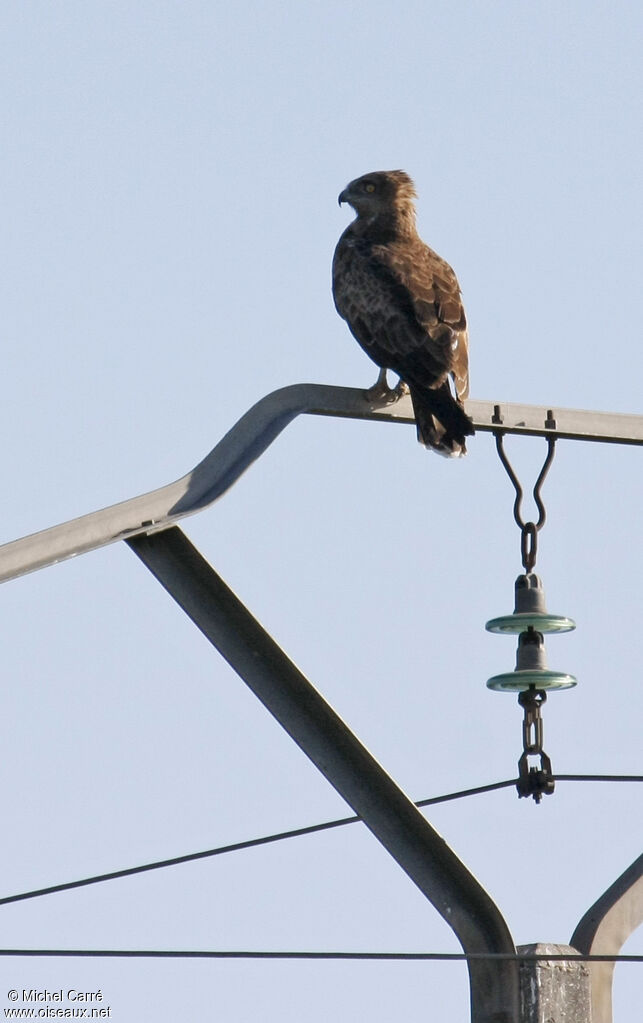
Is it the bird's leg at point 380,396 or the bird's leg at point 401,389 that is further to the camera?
the bird's leg at point 401,389

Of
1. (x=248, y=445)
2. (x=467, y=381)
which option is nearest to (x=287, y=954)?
(x=248, y=445)

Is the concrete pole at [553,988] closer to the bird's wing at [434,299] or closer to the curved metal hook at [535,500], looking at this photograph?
the curved metal hook at [535,500]

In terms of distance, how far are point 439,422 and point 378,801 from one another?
85.1 inches

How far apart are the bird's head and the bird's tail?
294cm

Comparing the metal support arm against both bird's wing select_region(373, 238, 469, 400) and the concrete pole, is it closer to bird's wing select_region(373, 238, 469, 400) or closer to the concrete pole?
the concrete pole

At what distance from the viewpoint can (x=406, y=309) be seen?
766cm

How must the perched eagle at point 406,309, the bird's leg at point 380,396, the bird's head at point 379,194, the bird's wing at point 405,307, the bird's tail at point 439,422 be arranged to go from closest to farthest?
the bird's leg at point 380,396 → the bird's tail at point 439,422 → the perched eagle at point 406,309 → the bird's wing at point 405,307 → the bird's head at point 379,194

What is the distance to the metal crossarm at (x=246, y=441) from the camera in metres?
3.80

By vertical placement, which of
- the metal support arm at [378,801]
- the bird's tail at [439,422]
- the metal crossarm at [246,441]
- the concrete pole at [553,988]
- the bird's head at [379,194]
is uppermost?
the bird's head at [379,194]

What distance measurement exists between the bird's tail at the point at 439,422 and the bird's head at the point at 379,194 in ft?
9.65

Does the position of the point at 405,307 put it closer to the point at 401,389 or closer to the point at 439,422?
the point at 401,389

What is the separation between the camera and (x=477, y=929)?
4.23m

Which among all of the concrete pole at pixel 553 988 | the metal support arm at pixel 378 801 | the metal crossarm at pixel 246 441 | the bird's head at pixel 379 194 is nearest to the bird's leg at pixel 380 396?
the metal crossarm at pixel 246 441

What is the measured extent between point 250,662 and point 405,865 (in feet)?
1.91
